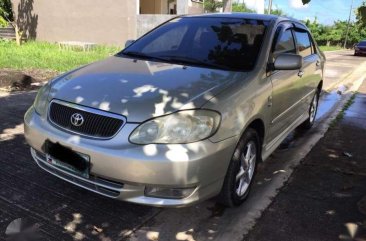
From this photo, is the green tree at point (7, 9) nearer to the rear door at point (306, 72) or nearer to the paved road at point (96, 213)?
the rear door at point (306, 72)

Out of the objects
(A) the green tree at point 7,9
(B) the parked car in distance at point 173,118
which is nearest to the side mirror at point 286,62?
(B) the parked car in distance at point 173,118

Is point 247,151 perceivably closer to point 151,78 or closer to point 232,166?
point 232,166

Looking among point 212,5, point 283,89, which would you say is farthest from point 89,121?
point 212,5

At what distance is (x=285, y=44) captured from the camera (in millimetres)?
4633

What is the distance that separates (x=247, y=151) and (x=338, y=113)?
15.2 feet

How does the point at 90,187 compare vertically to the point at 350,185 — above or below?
above

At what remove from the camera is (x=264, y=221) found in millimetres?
3490

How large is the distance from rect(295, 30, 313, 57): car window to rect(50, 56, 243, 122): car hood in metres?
1.92

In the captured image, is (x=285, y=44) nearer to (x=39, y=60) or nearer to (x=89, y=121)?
(x=89, y=121)

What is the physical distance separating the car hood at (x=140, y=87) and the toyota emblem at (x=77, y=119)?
103 mm

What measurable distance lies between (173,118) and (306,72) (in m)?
2.87

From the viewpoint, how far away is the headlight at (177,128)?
115 inches

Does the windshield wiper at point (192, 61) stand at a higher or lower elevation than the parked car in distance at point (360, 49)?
higher

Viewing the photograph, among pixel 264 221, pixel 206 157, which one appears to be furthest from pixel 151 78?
pixel 264 221
